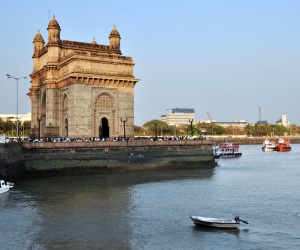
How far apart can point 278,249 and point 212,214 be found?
9.75m

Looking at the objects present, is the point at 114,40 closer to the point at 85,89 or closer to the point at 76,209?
the point at 85,89

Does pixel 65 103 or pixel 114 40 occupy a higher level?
pixel 114 40

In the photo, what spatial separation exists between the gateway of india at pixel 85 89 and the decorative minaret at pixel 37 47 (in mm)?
5036

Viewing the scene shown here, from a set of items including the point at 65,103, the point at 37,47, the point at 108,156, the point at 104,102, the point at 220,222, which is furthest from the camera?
the point at 37,47

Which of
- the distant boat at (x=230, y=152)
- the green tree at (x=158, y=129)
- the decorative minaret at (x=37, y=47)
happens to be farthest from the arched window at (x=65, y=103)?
the green tree at (x=158, y=129)

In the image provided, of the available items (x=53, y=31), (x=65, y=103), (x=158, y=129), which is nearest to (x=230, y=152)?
(x=65, y=103)

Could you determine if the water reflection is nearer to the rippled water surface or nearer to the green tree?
the rippled water surface

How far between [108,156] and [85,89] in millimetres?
12803

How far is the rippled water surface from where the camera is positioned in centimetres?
2812

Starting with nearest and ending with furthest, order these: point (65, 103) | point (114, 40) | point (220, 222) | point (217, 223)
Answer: point (220, 222) < point (217, 223) < point (65, 103) < point (114, 40)

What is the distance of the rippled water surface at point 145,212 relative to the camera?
92.3 feet

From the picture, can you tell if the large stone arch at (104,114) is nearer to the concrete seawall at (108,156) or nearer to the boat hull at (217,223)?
the concrete seawall at (108,156)

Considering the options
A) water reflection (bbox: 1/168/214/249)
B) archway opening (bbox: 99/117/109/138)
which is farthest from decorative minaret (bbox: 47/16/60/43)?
water reflection (bbox: 1/168/214/249)

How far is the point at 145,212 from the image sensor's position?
36.8m
